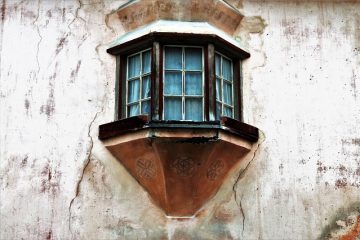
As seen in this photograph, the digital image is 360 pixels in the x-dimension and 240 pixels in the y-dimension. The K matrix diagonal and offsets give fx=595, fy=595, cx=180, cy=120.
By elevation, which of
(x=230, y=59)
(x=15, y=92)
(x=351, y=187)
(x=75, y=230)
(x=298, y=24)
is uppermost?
(x=298, y=24)

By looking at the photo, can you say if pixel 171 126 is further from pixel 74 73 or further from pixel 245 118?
pixel 74 73

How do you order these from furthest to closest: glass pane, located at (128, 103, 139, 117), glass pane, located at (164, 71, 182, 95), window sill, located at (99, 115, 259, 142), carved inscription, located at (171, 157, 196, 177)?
glass pane, located at (128, 103, 139, 117), glass pane, located at (164, 71, 182, 95), carved inscription, located at (171, 157, 196, 177), window sill, located at (99, 115, 259, 142)

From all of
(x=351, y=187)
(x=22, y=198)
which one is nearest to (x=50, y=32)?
(x=22, y=198)

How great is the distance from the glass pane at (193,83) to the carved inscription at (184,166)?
3.40 feet

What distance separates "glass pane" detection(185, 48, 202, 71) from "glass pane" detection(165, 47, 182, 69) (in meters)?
0.11

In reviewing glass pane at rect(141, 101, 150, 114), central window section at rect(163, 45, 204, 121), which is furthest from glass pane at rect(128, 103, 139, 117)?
central window section at rect(163, 45, 204, 121)

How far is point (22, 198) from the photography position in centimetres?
855

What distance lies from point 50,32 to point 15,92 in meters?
1.12

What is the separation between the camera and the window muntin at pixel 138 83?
8.86m

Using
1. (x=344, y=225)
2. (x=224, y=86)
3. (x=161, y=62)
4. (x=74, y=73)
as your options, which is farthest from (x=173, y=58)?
(x=344, y=225)

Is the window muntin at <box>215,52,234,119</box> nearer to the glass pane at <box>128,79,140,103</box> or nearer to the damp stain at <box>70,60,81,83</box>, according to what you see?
the glass pane at <box>128,79,140,103</box>

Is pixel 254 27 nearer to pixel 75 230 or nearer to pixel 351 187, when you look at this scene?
pixel 351 187

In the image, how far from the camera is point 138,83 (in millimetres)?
9055

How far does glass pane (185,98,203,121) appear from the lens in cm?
870
